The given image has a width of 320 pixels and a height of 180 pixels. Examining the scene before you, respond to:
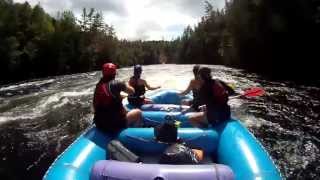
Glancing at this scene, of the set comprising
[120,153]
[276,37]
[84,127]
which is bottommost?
[84,127]

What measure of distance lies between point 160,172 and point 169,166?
6.0 inches

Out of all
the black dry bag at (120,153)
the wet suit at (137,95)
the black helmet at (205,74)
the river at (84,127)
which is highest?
the black helmet at (205,74)

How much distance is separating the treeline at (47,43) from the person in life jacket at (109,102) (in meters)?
26.5

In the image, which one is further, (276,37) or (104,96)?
(276,37)

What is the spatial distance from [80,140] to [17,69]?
95.6ft

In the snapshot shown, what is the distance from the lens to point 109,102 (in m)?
5.29

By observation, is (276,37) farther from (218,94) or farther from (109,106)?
(109,106)

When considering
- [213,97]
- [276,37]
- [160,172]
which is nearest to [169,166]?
[160,172]

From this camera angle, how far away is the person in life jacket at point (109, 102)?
5.29 m

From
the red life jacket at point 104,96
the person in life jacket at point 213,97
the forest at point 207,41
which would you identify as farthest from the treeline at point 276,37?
the red life jacket at point 104,96

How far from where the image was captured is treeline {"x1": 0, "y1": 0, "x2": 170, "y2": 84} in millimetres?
32469

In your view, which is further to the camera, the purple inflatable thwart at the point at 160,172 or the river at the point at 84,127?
the river at the point at 84,127

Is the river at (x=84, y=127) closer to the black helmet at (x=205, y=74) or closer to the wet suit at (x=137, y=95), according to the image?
the wet suit at (x=137, y=95)

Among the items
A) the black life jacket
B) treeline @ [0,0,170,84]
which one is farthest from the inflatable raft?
treeline @ [0,0,170,84]
